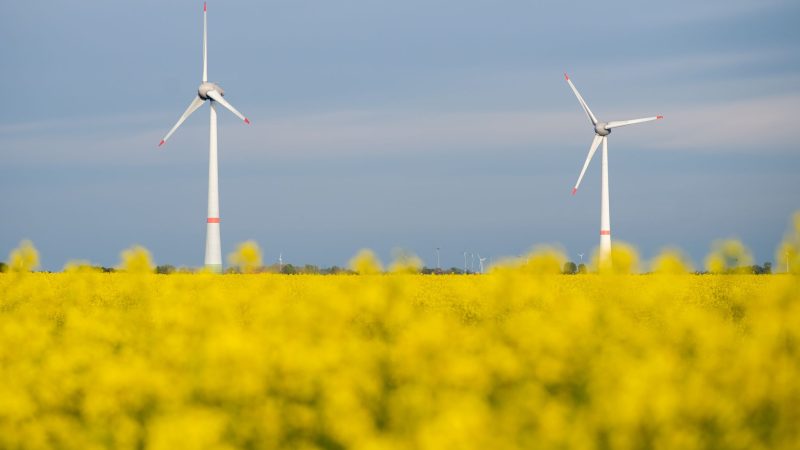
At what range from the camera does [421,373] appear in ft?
32.6

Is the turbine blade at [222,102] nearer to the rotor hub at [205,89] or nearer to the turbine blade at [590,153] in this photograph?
the rotor hub at [205,89]

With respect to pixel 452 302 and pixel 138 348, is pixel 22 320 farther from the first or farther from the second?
pixel 452 302

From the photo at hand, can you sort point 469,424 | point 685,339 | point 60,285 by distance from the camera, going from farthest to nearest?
point 60,285 → point 685,339 → point 469,424

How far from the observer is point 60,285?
19922mm

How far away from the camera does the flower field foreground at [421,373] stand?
8289mm

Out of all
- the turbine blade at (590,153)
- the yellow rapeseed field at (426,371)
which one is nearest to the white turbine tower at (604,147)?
the turbine blade at (590,153)

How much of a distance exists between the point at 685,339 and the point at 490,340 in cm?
225

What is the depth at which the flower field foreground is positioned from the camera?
27.2 feet

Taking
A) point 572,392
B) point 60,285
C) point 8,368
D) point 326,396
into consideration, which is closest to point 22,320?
point 8,368

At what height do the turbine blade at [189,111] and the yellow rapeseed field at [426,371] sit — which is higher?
the turbine blade at [189,111]

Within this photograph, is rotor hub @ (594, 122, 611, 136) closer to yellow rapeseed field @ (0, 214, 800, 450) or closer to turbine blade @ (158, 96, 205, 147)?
turbine blade @ (158, 96, 205, 147)

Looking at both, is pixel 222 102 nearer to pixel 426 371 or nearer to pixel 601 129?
pixel 601 129

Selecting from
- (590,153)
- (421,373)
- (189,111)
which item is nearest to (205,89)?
(189,111)

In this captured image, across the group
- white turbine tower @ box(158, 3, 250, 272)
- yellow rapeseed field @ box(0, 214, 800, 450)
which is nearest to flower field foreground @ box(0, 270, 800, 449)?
yellow rapeseed field @ box(0, 214, 800, 450)
